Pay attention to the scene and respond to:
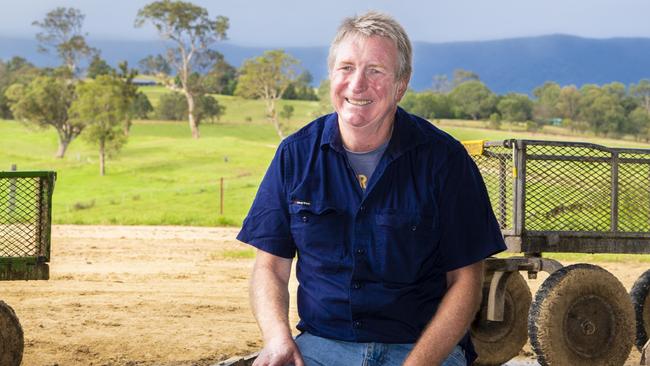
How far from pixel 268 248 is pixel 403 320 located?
562 millimetres

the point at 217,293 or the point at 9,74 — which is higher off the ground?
the point at 9,74

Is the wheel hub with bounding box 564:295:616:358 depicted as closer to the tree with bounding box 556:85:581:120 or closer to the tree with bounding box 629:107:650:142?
the tree with bounding box 629:107:650:142

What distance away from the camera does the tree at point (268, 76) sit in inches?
2842

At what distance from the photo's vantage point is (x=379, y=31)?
3.96 metres

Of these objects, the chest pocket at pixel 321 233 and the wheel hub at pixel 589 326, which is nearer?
the chest pocket at pixel 321 233

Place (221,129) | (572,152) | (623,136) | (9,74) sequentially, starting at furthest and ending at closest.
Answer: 1. (9,74)
2. (221,129)
3. (623,136)
4. (572,152)

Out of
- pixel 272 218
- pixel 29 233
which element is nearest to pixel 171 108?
pixel 29 233

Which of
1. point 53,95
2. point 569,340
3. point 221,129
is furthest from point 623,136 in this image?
point 569,340

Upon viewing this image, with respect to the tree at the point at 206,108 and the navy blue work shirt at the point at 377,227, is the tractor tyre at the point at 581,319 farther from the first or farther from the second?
the tree at the point at 206,108

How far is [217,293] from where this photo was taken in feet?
46.5

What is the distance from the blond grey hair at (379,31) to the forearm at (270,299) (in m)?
0.82

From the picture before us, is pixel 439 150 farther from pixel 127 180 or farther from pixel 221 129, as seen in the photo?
pixel 221 129

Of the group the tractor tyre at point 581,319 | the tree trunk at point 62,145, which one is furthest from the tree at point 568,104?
the tractor tyre at point 581,319

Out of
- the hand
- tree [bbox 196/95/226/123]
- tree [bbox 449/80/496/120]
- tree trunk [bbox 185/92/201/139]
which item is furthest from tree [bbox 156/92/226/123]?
the hand
